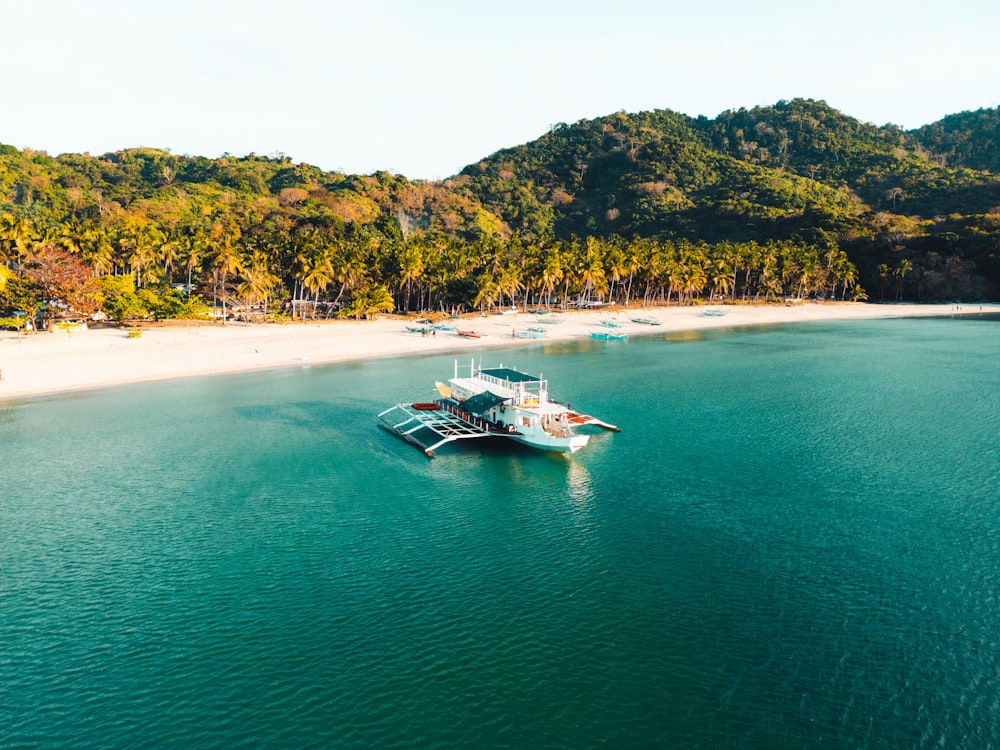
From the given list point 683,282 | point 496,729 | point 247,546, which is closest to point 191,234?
point 683,282

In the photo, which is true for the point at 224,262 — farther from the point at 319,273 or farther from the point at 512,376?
the point at 512,376

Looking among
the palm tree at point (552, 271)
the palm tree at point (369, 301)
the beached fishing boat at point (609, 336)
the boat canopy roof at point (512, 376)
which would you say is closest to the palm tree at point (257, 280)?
the palm tree at point (369, 301)

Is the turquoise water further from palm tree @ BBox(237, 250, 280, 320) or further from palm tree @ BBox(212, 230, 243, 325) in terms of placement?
palm tree @ BBox(237, 250, 280, 320)

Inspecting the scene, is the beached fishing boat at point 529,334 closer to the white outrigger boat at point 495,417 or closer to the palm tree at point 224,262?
the palm tree at point 224,262

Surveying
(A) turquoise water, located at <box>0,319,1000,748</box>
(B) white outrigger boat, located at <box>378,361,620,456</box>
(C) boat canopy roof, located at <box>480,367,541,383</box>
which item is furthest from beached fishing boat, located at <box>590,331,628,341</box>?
(C) boat canopy roof, located at <box>480,367,541,383</box>

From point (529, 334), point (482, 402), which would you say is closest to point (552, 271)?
point (529, 334)

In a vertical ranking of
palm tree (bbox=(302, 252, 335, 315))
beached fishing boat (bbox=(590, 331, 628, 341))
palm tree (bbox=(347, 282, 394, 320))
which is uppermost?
palm tree (bbox=(302, 252, 335, 315))

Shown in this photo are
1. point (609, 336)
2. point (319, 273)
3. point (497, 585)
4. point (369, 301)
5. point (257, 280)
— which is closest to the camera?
point (497, 585)

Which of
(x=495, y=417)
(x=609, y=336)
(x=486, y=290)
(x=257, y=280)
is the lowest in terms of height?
(x=495, y=417)
